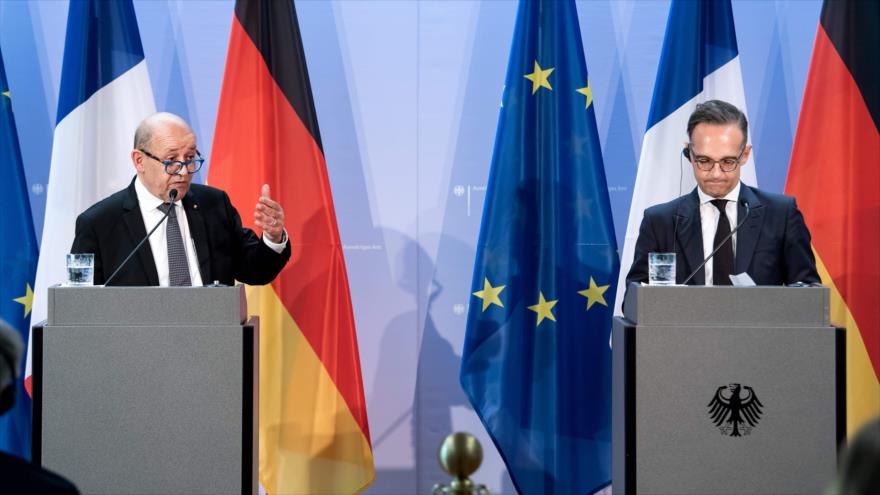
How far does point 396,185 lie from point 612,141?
1.06m

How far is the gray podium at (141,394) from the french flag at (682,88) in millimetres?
2135

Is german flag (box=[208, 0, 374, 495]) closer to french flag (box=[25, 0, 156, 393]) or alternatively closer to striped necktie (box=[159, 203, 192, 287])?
french flag (box=[25, 0, 156, 393])

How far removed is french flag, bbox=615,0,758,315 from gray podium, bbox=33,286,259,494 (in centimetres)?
214

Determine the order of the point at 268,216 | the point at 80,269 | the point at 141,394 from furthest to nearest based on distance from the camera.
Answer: the point at 268,216 < the point at 80,269 < the point at 141,394

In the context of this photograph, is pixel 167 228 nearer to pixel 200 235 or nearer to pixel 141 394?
pixel 200 235

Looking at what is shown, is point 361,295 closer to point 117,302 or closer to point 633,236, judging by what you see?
point 633,236

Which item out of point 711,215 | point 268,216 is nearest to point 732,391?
point 711,215

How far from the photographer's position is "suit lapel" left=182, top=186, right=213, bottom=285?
340 cm

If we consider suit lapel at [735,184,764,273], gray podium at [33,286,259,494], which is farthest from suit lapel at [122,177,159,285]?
suit lapel at [735,184,764,273]

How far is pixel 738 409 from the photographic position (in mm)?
2758

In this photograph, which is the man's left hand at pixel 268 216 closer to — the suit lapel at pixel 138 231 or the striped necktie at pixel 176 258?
the striped necktie at pixel 176 258

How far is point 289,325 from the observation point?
418cm

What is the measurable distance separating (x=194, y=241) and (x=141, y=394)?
81cm

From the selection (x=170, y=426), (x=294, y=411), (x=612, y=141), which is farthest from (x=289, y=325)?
(x=612, y=141)
